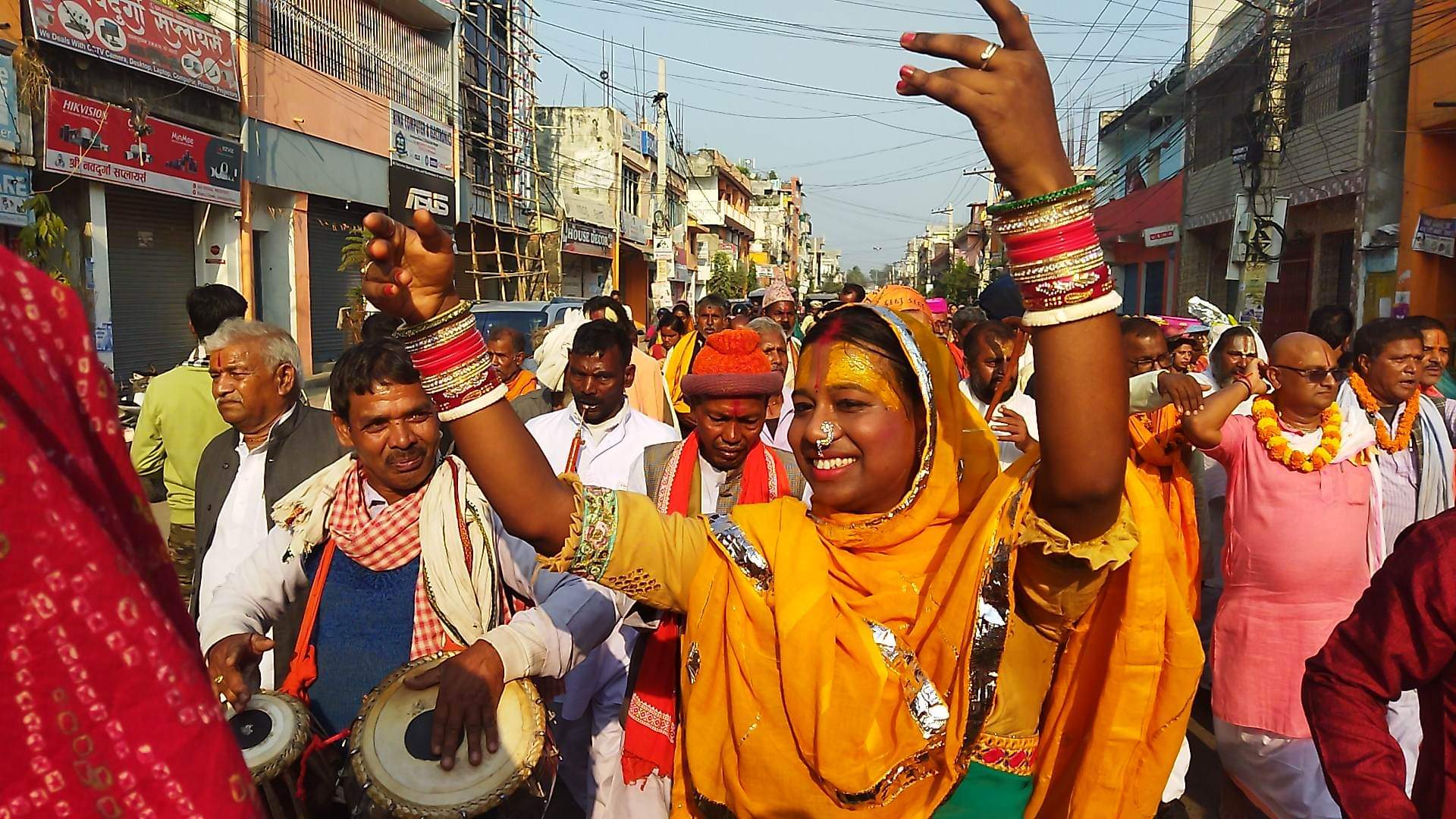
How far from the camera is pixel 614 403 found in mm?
4535

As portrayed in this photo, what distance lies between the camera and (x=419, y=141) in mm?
21453

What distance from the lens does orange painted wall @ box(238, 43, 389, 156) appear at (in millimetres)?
15711

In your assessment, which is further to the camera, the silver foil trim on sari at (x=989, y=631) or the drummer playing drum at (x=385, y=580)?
the drummer playing drum at (x=385, y=580)

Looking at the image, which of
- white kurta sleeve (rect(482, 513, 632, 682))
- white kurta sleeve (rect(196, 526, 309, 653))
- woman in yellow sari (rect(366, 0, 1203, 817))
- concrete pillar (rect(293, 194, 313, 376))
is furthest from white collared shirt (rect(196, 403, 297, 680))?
concrete pillar (rect(293, 194, 313, 376))

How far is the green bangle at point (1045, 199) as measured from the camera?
146cm

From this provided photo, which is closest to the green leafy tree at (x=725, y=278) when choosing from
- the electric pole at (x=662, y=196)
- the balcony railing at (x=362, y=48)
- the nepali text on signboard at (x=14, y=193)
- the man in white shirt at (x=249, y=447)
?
the electric pole at (x=662, y=196)

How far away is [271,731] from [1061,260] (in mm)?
2094

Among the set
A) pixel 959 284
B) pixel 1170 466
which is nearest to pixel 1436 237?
pixel 1170 466

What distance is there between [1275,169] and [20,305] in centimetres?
2210

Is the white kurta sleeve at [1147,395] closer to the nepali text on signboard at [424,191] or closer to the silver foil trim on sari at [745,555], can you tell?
the silver foil trim on sari at [745,555]

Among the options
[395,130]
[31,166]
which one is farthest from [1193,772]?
[395,130]

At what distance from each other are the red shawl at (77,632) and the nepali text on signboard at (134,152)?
1282cm

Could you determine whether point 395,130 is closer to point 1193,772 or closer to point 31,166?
point 31,166

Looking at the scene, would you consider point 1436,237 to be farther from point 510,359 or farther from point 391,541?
point 391,541
